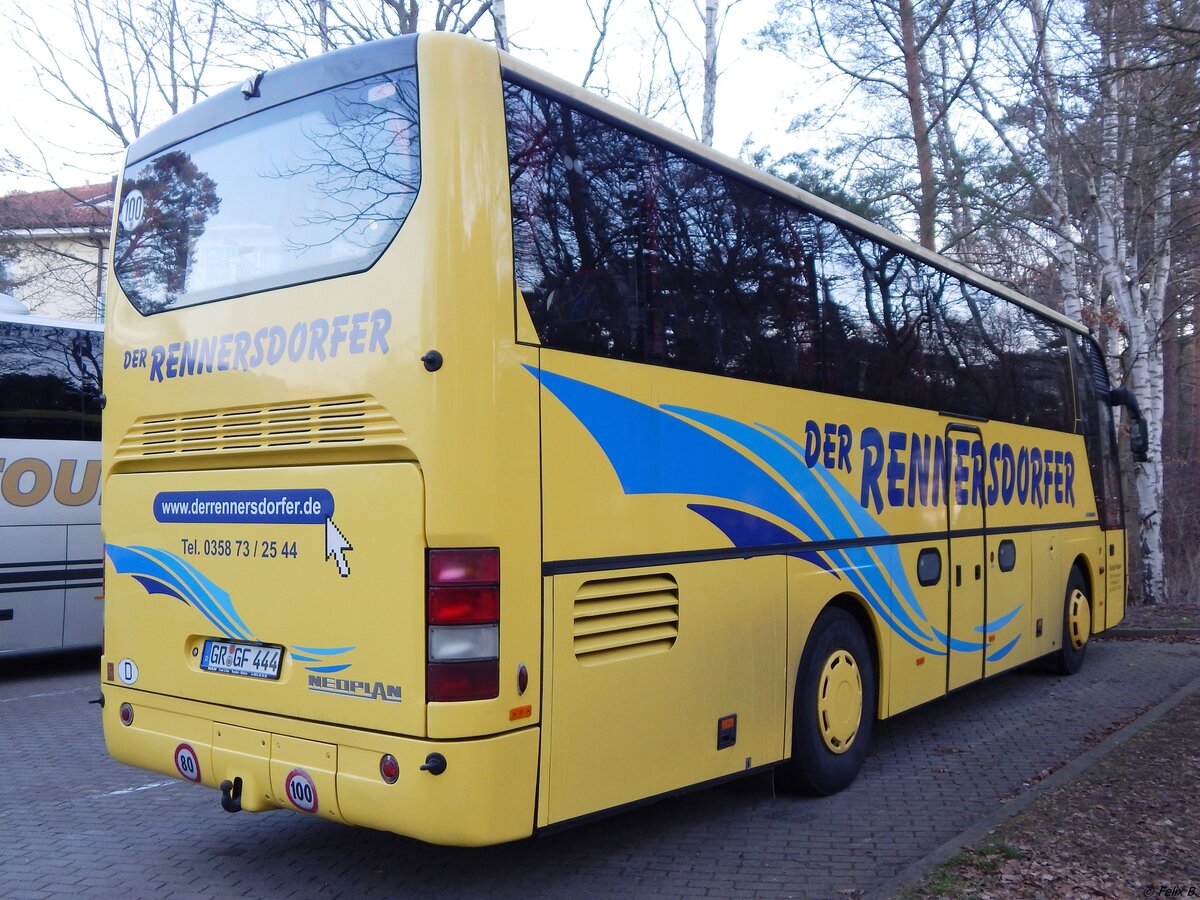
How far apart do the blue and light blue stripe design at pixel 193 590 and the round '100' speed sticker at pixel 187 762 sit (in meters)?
0.60

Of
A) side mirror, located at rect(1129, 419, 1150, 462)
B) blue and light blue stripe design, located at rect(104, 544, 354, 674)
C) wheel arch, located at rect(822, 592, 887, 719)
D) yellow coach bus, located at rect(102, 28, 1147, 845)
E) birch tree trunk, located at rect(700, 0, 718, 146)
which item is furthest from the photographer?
birch tree trunk, located at rect(700, 0, 718, 146)

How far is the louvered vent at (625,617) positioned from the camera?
4.81 m

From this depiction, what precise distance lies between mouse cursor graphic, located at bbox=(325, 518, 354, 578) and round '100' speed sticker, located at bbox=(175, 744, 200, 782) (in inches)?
51.6

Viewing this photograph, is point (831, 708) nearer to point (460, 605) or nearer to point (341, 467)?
point (460, 605)

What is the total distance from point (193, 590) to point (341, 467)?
1201 mm

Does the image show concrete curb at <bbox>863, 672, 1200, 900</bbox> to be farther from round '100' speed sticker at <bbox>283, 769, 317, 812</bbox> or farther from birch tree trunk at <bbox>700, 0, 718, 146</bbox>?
birch tree trunk at <bbox>700, 0, 718, 146</bbox>

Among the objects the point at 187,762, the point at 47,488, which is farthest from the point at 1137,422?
the point at 47,488

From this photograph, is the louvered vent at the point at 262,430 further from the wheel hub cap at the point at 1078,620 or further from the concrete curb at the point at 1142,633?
the concrete curb at the point at 1142,633

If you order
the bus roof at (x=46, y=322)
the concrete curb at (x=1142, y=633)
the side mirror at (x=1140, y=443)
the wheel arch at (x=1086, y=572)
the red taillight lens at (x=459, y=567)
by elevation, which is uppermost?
the bus roof at (x=46, y=322)

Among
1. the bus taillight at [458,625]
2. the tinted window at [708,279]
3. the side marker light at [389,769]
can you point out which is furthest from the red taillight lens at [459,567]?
the tinted window at [708,279]

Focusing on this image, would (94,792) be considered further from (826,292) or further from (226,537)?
(826,292)

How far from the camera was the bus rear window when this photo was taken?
182 inches

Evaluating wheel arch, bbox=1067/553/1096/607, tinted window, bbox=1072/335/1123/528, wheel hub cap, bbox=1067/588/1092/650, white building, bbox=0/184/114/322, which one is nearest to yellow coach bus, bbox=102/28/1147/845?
wheel hub cap, bbox=1067/588/1092/650

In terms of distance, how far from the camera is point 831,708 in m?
6.63
